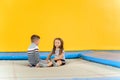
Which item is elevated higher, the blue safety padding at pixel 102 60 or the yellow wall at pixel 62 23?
the yellow wall at pixel 62 23

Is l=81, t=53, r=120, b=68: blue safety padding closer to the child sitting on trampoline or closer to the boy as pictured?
the child sitting on trampoline

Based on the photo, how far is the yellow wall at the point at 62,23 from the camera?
27.7 feet

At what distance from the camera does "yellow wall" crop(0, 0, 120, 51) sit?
8.43 metres

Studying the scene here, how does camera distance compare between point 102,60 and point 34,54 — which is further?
point 102,60

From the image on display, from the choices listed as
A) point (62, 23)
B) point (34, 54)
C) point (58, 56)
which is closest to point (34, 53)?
point (34, 54)

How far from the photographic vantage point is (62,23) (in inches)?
343

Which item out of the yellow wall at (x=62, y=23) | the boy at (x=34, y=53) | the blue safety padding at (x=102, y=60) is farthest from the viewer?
the yellow wall at (x=62, y=23)

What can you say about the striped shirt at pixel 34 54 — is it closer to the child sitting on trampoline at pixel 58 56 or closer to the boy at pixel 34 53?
the boy at pixel 34 53

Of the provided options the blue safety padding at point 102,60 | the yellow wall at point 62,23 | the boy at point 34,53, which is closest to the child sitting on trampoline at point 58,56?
the boy at point 34,53

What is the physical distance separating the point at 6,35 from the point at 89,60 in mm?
2716

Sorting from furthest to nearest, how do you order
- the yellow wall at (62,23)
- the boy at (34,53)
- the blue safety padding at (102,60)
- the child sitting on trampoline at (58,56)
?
the yellow wall at (62,23), the child sitting on trampoline at (58,56), the boy at (34,53), the blue safety padding at (102,60)

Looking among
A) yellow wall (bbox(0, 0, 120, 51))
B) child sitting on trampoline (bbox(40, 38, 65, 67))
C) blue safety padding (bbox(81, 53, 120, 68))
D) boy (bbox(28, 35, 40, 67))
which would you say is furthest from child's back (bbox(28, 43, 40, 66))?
yellow wall (bbox(0, 0, 120, 51))

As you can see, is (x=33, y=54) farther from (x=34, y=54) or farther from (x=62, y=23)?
(x=62, y=23)

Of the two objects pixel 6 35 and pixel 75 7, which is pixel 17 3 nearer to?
pixel 6 35
